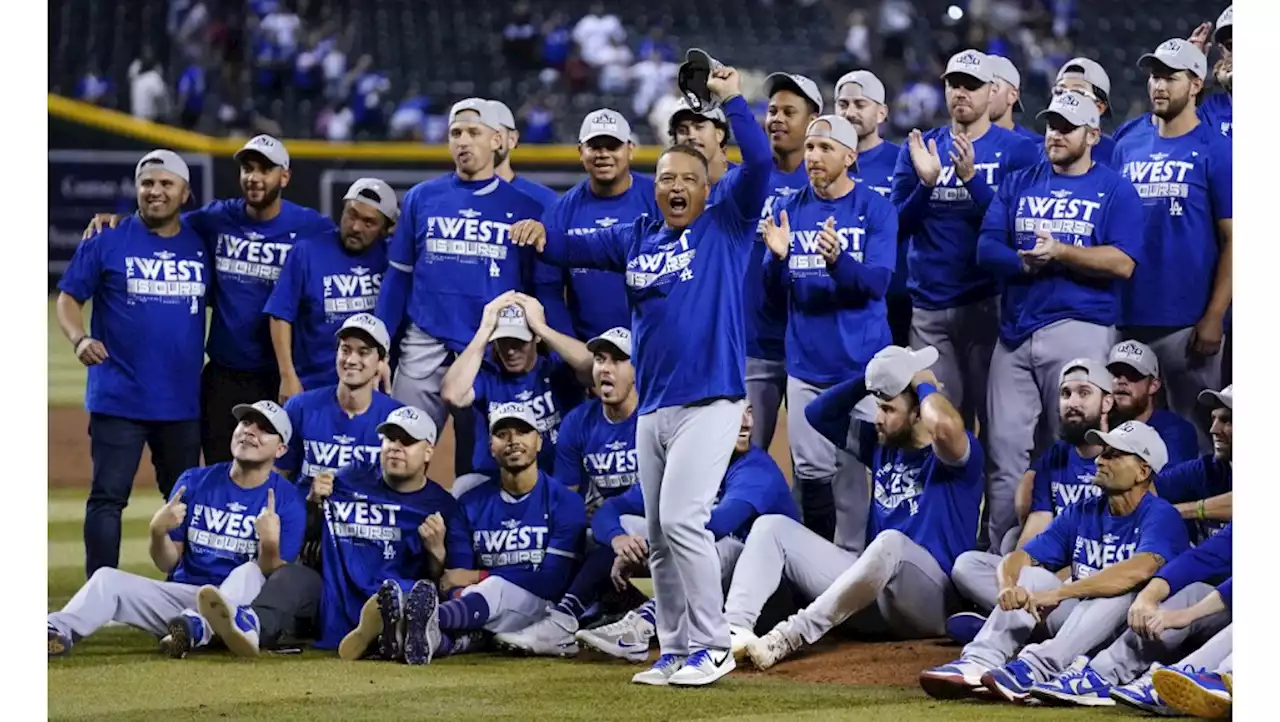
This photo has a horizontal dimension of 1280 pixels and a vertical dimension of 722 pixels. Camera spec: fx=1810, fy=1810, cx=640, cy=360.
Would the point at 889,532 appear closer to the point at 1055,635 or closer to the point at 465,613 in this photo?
the point at 1055,635

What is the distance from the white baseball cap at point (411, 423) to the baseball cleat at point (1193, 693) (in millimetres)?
2328

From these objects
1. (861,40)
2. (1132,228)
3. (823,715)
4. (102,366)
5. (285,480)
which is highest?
(861,40)

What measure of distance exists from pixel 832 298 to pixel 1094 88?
1.17 m

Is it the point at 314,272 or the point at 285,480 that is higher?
the point at 314,272

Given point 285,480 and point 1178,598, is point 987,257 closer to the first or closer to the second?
point 1178,598

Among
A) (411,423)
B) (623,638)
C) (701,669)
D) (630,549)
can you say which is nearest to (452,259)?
(411,423)

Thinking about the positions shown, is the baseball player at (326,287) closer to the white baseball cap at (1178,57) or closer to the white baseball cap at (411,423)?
the white baseball cap at (411,423)

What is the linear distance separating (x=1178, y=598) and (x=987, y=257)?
1.38 m

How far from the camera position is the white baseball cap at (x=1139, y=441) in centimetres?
488

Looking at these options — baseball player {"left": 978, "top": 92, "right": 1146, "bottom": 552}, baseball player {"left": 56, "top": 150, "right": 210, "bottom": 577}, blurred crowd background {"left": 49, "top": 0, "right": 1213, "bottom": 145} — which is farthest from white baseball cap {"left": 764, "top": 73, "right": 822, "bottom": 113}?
blurred crowd background {"left": 49, "top": 0, "right": 1213, "bottom": 145}

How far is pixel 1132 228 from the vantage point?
5.57 meters

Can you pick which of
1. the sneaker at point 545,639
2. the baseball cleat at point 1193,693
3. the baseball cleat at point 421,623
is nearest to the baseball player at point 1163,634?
the baseball cleat at point 1193,693

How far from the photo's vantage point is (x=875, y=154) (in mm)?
6211
